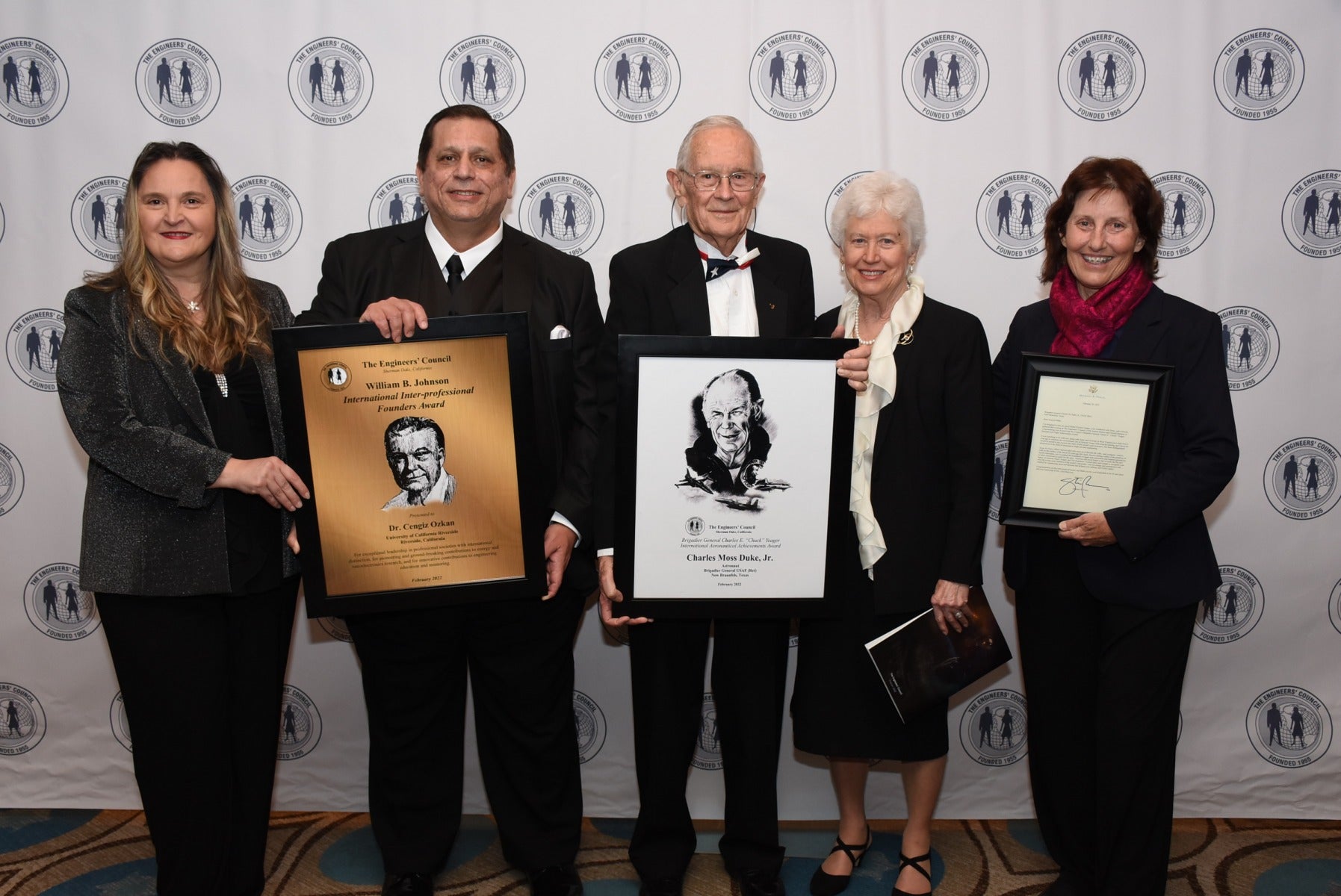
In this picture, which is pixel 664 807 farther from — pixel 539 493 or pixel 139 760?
pixel 139 760

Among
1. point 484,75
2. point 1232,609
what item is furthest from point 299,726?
point 1232,609

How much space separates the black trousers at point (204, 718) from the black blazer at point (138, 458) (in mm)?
93

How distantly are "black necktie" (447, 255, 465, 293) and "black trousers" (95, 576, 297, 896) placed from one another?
2.86 ft

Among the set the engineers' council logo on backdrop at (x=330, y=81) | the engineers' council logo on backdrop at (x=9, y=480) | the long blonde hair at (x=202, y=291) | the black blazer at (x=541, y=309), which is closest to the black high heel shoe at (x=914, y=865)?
the black blazer at (x=541, y=309)

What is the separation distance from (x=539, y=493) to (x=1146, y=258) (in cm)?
163

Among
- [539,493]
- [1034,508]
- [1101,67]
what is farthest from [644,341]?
[1101,67]

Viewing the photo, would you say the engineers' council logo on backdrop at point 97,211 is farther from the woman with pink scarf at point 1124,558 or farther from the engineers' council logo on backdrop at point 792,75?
the woman with pink scarf at point 1124,558

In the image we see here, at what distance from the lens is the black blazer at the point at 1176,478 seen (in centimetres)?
224

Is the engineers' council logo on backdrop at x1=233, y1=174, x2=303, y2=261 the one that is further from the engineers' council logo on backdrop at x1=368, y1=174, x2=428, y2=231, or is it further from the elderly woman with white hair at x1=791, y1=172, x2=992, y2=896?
the elderly woman with white hair at x1=791, y1=172, x2=992, y2=896

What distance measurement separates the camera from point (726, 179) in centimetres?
238

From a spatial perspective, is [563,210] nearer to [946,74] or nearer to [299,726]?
[946,74]

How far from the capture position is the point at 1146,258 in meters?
2.38

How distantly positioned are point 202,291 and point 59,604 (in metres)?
1.60

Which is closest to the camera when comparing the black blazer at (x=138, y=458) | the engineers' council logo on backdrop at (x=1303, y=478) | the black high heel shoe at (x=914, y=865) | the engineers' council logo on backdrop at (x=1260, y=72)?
the black blazer at (x=138, y=458)
